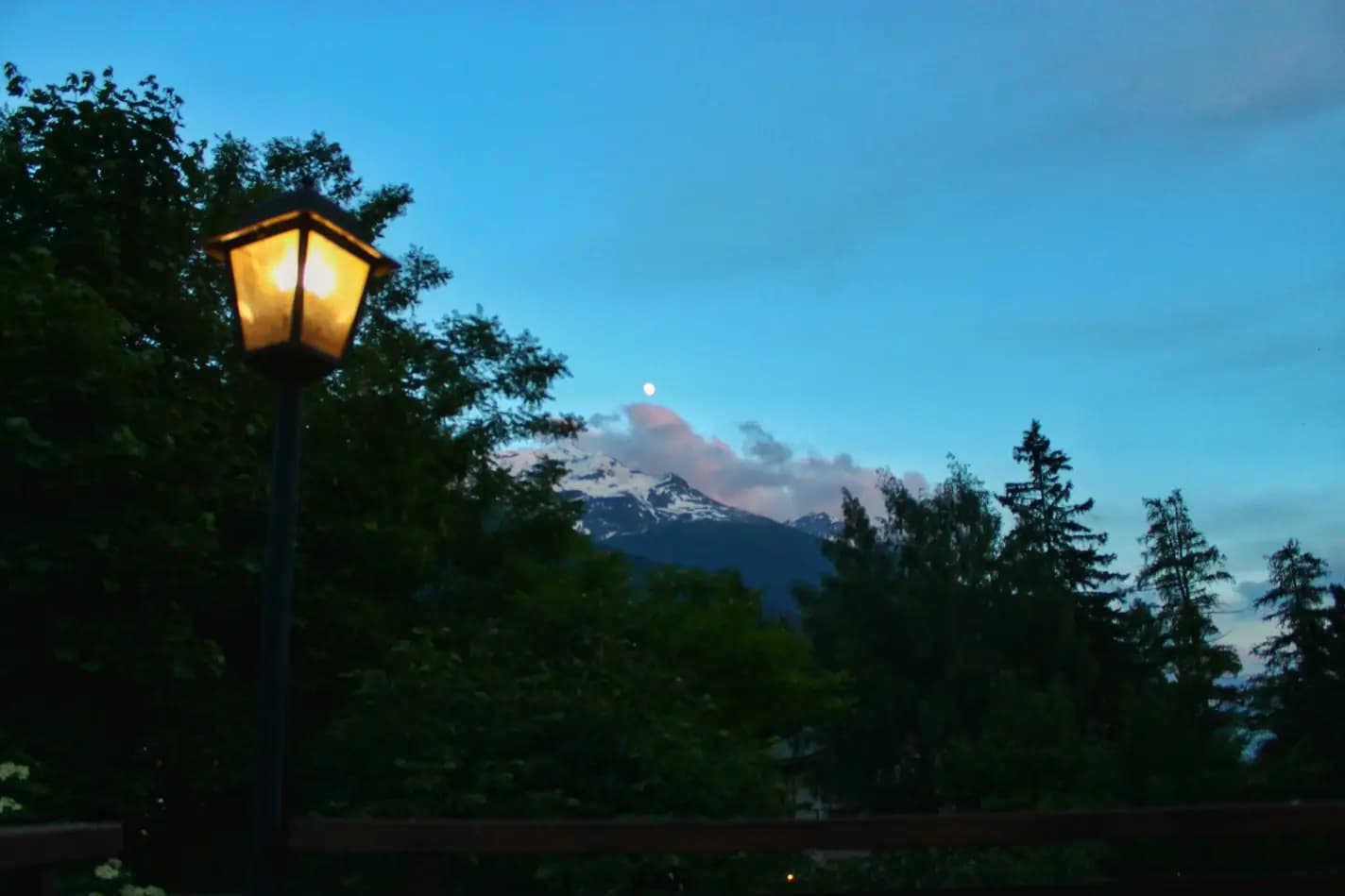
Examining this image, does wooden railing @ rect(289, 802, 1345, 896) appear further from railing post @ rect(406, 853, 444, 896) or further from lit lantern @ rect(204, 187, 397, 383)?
lit lantern @ rect(204, 187, 397, 383)

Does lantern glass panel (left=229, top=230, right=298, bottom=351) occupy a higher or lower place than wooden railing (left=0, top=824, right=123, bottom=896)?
higher

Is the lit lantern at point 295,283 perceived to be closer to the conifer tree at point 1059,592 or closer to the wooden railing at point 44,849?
the wooden railing at point 44,849

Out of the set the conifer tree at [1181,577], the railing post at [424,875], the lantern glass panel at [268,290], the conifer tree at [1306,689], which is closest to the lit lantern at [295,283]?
the lantern glass panel at [268,290]

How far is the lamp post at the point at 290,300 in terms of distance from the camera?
11.6ft

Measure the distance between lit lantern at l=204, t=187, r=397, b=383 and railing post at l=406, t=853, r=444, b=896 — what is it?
157cm

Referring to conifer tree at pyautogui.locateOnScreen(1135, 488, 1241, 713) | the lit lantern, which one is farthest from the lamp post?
conifer tree at pyautogui.locateOnScreen(1135, 488, 1241, 713)

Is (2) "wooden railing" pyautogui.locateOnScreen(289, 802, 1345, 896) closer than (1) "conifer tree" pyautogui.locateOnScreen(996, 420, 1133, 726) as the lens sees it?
Yes

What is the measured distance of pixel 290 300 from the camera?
3.63 meters

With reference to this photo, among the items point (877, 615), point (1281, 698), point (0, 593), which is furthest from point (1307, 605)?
point (0, 593)

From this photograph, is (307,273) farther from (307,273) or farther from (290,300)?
(290,300)

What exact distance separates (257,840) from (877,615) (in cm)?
4113

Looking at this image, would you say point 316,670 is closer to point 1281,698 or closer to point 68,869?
point 68,869

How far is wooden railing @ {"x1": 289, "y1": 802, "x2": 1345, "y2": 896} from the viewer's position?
347 centimetres

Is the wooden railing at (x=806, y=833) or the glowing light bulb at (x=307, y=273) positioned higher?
the glowing light bulb at (x=307, y=273)
